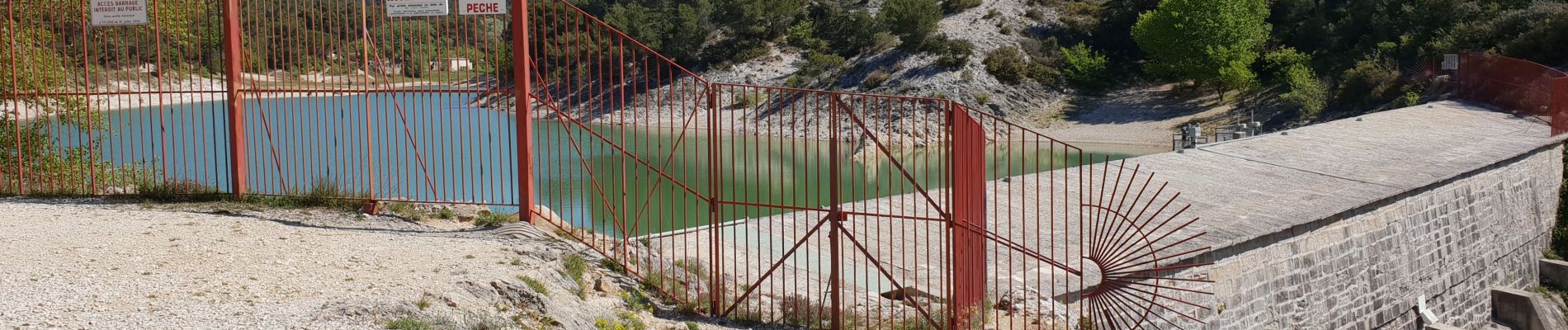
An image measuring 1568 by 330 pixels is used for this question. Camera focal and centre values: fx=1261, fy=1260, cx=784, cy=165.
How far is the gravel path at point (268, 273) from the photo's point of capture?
6473mm

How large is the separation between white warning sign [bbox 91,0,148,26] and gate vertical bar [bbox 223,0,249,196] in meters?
1.11

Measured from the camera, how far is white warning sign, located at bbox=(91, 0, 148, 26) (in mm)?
10883

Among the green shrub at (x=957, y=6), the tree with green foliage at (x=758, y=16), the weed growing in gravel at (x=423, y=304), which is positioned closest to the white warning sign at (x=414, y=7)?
the weed growing in gravel at (x=423, y=304)

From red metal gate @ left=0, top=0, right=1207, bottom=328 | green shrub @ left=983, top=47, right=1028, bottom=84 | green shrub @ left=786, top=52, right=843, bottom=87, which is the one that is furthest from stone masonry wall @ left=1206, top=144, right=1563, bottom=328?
green shrub @ left=786, top=52, right=843, bottom=87

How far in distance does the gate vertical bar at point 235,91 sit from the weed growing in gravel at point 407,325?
14.7 feet

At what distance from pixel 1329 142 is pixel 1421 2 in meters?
21.8

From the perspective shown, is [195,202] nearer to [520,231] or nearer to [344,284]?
[520,231]

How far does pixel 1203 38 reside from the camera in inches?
1543

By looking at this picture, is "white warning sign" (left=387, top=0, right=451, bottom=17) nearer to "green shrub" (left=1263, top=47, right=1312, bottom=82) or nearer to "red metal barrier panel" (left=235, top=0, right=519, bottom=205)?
"red metal barrier panel" (left=235, top=0, right=519, bottom=205)

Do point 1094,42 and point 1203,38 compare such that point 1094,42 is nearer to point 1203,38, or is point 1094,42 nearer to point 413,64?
point 1203,38

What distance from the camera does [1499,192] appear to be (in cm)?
1772

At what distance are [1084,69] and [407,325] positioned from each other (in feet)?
126

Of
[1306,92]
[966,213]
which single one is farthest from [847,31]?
[966,213]

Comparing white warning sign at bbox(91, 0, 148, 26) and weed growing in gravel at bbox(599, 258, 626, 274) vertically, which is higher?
white warning sign at bbox(91, 0, 148, 26)
